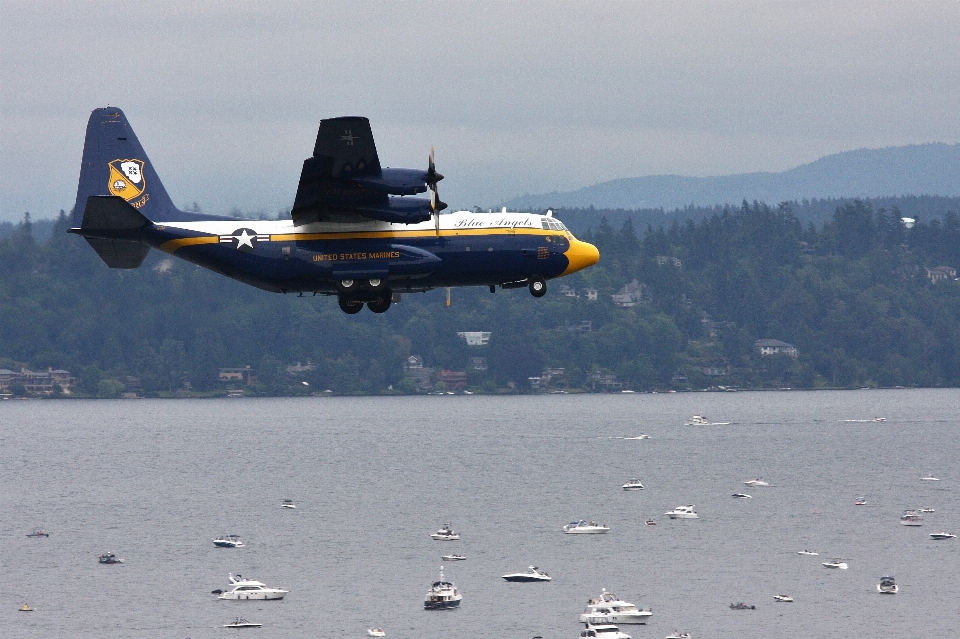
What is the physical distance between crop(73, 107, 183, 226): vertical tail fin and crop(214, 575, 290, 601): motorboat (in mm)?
51674

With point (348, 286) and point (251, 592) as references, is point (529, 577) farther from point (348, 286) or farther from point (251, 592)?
point (348, 286)

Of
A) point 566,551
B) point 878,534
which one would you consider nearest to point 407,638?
point 566,551

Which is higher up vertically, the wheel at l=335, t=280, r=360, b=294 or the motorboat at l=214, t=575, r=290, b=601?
the wheel at l=335, t=280, r=360, b=294

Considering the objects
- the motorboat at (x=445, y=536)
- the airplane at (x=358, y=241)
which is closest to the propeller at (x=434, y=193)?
the airplane at (x=358, y=241)

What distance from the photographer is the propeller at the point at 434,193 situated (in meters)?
49.7

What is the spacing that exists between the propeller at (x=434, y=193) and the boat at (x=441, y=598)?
5110 centimetres

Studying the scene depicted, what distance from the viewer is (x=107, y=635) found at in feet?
301

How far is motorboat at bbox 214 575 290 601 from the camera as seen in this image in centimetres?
10206

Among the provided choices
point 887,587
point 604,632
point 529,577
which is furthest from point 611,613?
point 887,587

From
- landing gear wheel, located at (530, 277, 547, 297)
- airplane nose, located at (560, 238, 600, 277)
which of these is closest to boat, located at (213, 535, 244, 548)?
landing gear wheel, located at (530, 277, 547, 297)

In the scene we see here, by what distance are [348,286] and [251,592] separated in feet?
187

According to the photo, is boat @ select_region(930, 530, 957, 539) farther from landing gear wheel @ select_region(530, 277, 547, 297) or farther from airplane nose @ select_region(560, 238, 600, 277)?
landing gear wheel @ select_region(530, 277, 547, 297)

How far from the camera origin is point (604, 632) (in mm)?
88438

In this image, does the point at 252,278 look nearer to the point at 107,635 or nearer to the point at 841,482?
the point at 107,635
